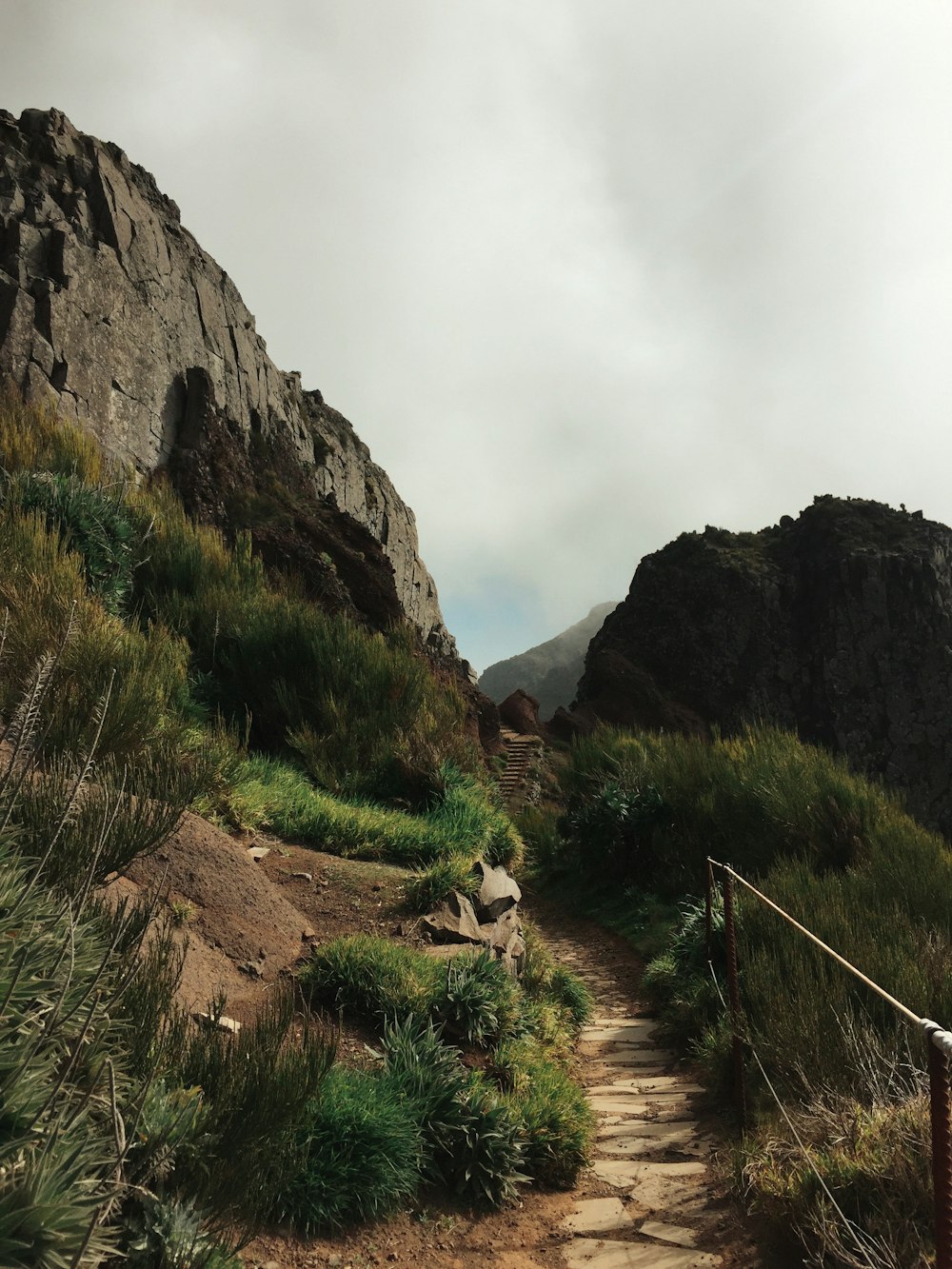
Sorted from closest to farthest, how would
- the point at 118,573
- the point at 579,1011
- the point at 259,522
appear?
the point at 579,1011 → the point at 118,573 → the point at 259,522

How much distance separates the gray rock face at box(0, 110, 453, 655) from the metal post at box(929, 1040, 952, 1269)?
14859 millimetres

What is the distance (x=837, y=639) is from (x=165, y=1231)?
40.2m

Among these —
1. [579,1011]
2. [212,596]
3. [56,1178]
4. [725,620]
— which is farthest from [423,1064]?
[725,620]

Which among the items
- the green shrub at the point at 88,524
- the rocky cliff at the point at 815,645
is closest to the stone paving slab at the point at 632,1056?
the green shrub at the point at 88,524

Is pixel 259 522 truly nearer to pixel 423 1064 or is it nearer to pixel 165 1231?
pixel 423 1064

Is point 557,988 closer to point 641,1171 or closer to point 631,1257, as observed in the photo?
point 641,1171

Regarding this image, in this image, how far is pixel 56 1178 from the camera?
65.9 inches

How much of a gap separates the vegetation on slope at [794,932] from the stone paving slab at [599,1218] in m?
0.61

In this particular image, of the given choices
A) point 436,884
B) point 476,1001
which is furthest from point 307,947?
point 436,884

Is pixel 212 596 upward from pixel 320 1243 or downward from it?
upward

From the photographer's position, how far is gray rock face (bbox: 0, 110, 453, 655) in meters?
14.3

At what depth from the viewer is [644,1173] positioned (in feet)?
13.9

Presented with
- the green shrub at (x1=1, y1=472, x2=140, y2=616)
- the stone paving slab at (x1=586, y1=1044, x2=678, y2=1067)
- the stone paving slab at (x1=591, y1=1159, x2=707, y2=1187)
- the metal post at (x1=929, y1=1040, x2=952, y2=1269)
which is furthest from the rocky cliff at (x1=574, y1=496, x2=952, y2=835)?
the metal post at (x1=929, y1=1040, x2=952, y2=1269)

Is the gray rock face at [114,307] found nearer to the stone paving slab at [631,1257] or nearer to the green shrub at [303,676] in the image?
the green shrub at [303,676]
